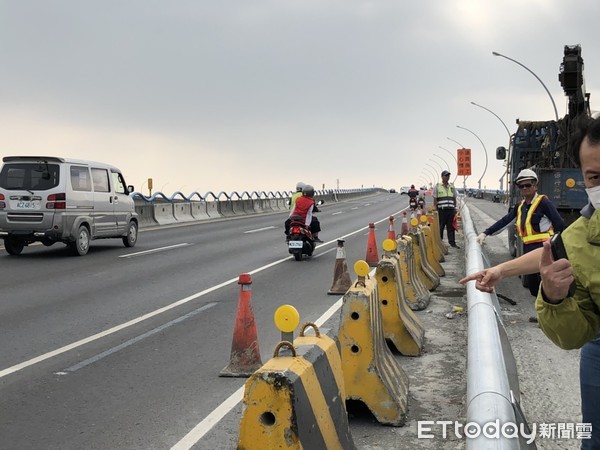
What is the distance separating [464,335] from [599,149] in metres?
6.00

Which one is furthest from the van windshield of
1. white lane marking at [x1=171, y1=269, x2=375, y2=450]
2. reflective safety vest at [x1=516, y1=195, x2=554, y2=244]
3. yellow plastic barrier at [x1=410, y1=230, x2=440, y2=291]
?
white lane marking at [x1=171, y1=269, x2=375, y2=450]

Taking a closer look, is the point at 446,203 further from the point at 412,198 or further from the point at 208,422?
the point at 412,198

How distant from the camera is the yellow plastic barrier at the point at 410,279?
9.72 metres

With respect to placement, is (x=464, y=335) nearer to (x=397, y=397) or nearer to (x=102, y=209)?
(x=397, y=397)

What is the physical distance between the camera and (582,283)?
102 inches

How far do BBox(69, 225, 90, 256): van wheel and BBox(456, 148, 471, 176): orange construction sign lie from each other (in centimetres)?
2763

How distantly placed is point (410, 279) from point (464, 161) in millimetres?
32707

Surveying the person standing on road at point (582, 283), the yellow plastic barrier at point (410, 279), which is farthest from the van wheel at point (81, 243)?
the person standing on road at point (582, 283)

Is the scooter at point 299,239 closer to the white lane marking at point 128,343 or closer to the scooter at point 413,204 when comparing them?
the white lane marking at point 128,343

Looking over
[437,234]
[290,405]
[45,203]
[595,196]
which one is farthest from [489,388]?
[45,203]

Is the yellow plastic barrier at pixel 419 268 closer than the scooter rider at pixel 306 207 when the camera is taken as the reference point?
Yes

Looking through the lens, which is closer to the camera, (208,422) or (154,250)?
(208,422)

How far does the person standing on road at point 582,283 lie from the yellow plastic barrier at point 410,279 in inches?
264

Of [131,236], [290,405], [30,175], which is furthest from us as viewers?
[131,236]
